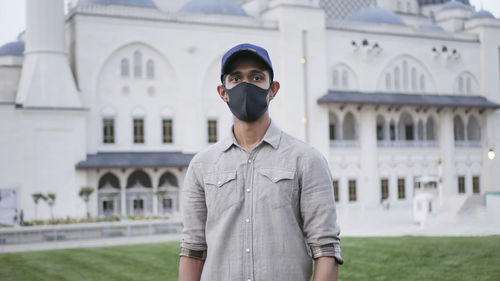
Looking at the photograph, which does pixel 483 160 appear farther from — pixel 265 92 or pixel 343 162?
pixel 265 92

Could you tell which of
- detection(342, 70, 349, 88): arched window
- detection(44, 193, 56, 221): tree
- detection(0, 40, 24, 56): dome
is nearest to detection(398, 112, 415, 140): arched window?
detection(342, 70, 349, 88): arched window

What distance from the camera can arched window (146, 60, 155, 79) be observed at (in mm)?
37344

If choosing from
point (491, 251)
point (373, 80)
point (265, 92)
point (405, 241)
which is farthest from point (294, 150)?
point (373, 80)

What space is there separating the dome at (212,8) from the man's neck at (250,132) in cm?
3779

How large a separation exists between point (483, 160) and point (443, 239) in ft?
117

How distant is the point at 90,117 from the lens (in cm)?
3531

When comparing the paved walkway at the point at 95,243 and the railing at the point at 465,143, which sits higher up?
the railing at the point at 465,143

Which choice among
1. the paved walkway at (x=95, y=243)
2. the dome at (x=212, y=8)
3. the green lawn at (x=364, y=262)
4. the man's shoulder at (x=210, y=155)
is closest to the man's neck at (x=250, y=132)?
the man's shoulder at (x=210, y=155)

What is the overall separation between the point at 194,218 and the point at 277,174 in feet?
1.73

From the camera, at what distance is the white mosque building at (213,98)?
111 ft

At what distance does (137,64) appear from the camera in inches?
1463

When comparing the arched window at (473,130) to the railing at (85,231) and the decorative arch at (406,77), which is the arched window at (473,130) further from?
the railing at (85,231)

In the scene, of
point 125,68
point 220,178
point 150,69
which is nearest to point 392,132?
point 150,69

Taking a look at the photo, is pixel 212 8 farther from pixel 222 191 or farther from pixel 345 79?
pixel 222 191
